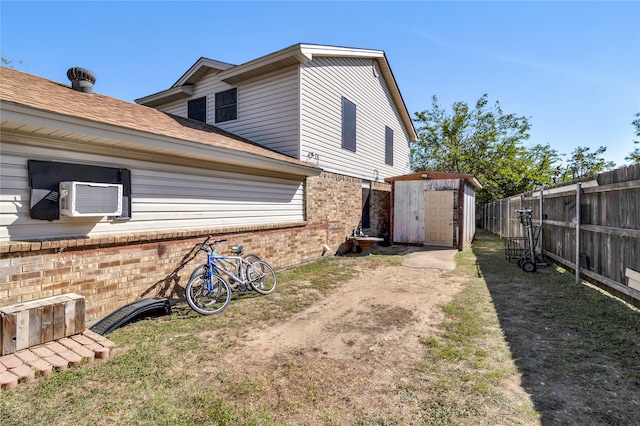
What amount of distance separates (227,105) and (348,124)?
4337mm

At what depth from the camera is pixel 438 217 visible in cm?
1200

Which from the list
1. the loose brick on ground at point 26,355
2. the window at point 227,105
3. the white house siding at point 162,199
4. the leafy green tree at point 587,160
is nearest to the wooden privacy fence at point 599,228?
the white house siding at point 162,199

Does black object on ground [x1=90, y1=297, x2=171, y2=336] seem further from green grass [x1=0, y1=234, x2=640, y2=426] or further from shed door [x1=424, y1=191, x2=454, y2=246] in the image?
shed door [x1=424, y1=191, x2=454, y2=246]

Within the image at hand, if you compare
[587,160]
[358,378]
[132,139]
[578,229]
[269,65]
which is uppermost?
[587,160]

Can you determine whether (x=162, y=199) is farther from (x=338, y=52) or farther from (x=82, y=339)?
(x=338, y=52)

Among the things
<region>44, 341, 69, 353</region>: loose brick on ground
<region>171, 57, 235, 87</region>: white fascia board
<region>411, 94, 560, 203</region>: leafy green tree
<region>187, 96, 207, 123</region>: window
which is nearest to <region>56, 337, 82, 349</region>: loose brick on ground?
<region>44, 341, 69, 353</region>: loose brick on ground

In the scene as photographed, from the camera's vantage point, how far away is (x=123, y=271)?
15.0 ft

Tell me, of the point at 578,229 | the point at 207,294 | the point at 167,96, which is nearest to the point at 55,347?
the point at 207,294

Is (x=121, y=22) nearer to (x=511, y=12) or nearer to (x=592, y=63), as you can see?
(x=511, y=12)

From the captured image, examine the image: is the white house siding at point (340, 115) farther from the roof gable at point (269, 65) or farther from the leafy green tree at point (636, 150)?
the leafy green tree at point (636, 150)

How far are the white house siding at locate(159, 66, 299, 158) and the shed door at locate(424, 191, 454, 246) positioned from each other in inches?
244

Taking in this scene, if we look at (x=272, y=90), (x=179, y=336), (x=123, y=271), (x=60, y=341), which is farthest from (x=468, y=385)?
(x=272, y=90)

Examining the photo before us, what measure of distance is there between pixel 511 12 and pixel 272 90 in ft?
22.3

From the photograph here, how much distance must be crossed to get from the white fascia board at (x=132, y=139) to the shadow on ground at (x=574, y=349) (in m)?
5.30
